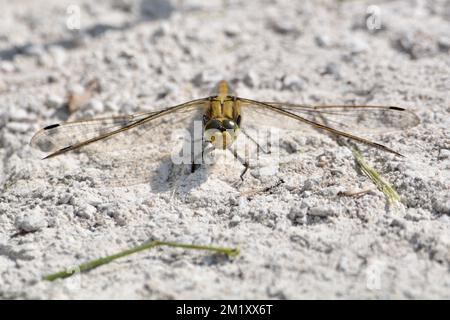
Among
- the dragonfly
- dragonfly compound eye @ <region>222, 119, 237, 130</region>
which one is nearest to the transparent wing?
the dragonfly

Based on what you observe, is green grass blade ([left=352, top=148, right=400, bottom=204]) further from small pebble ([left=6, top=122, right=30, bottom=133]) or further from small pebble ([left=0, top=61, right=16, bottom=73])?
small pebble ([left=0, top=61, right=16, bottom=73])

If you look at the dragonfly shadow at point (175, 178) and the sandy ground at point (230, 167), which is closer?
the sandy ground at point (230, 167)

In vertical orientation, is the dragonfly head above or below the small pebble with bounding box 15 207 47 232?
above

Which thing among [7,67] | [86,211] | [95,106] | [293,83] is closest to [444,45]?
[293,83]

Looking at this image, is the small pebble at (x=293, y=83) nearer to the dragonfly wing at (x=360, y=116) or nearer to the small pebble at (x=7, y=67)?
the dragonfly wing at (x=360, y=116)

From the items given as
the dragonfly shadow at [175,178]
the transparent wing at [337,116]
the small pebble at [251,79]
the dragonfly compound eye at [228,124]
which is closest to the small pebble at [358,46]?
the small pebble at [251,79]

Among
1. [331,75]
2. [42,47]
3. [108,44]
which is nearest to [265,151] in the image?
[331,75]
